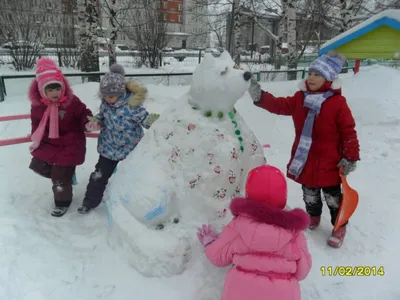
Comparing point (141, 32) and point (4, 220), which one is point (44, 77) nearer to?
point (4, 220)

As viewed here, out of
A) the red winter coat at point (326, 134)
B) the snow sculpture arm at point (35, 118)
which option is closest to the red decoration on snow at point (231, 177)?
the red winter coat at point (326, 134)

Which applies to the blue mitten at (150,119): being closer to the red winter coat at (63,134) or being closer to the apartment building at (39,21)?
the red winter coat at (63,134)

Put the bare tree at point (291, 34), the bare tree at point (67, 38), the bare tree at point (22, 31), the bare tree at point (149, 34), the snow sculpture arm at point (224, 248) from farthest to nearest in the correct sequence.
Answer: the bare tree at point (149, 34)
the bare tree at point (67, 38)
the bare tree at point (22, 31)
the bare tree at point (291, 34)
the snow sculpture arm at point (224, 248)

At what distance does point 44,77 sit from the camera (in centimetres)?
316

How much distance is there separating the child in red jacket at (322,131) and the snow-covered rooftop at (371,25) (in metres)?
4.28

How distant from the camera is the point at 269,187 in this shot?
1.92m

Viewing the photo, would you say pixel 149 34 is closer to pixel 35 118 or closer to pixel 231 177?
pixel 35 118

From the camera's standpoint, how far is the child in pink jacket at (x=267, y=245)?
1856mm

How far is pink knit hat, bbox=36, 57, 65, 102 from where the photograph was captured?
316 cm

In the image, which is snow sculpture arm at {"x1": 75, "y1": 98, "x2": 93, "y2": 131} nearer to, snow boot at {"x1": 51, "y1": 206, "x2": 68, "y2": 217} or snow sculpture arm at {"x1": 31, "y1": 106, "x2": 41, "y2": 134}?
snow sculpture arm at {"x1": 31, "y1": 106, "x2": 41, "y2": 134}

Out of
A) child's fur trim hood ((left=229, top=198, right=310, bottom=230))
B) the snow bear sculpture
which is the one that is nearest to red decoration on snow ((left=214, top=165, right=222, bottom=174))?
the snow bear sculpture

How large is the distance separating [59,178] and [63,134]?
420 millimetres

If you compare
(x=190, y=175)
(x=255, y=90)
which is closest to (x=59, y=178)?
(x=190, y=175)
